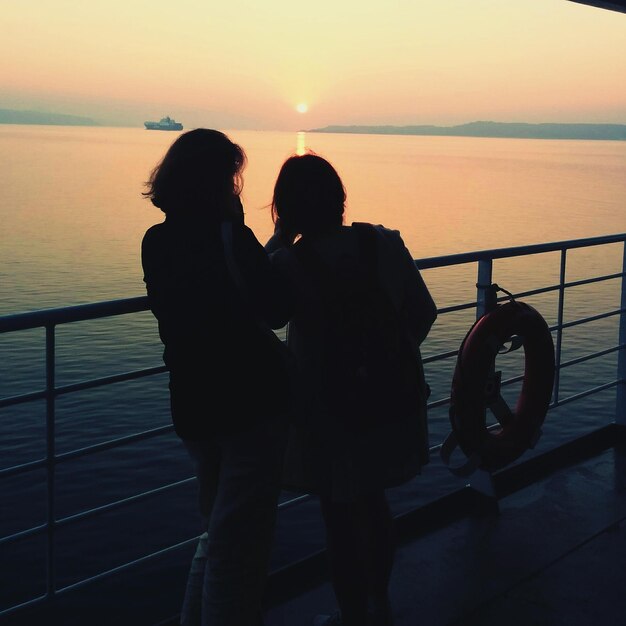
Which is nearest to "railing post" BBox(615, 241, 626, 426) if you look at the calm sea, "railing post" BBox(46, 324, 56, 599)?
the calm sea

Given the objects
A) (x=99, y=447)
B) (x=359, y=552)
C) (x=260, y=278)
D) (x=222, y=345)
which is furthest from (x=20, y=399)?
(x=359, y=552)

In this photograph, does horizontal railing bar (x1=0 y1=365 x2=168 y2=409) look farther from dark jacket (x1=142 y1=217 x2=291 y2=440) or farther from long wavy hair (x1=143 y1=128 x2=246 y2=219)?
long wavy hair (x1=143 y1=128 x2=246 y2=219)

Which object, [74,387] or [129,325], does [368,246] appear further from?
[129,325]

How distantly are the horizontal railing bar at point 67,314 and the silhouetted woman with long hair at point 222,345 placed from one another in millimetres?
111

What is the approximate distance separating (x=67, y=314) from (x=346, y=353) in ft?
1.72

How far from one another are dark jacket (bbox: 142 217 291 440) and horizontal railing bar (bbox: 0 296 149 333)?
0.37 ft

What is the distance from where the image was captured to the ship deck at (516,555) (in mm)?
2168

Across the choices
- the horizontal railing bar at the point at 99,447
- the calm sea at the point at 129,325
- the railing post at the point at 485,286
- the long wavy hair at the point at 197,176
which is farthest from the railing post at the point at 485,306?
the long wavy hair at the point at 197,176

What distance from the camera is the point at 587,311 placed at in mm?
13148

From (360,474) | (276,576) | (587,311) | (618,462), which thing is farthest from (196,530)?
(587,311)

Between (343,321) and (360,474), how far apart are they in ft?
1.07

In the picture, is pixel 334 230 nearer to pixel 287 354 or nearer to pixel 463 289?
pixel 287 354

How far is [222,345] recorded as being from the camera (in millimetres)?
1661

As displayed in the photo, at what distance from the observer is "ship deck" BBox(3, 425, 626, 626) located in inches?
85.4
